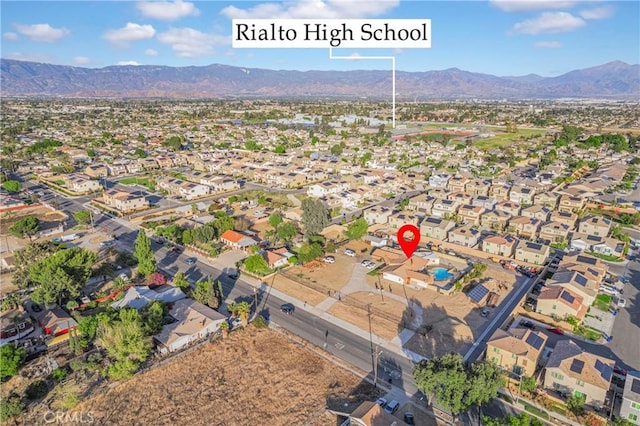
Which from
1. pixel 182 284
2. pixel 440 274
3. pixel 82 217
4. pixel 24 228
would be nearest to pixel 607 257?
pixel 440 274

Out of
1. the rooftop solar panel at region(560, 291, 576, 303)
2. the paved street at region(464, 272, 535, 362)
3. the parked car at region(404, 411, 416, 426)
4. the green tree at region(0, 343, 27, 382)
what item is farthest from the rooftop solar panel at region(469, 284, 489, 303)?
the green tree at region(0, 343, 27, 382)

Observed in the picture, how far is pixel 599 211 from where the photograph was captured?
44969mm

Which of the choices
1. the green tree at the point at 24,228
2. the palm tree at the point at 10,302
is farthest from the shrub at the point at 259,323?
the green tree at the point at 24,228

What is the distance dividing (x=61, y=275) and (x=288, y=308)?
1446 centimetres

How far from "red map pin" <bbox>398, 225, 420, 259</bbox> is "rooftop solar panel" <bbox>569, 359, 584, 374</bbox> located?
14.8 meters

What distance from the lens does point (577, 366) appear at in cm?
1817

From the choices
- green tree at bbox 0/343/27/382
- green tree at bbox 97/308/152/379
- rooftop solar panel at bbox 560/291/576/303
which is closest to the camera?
green tree at bbox 0/343/27/382

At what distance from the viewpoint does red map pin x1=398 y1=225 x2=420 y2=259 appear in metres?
32.8

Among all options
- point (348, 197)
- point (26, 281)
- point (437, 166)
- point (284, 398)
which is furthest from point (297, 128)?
point (284, 398)

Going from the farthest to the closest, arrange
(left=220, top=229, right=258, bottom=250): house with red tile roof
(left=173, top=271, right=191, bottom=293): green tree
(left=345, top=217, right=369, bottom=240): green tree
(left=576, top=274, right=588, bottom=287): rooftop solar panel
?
(left=345, top=217, right=369, bottom=240): green tree
(left=220, top=229, right=258, bottom=250): house with red tile roof
(left=173, top=271, right=191, bottom=293): green tree
(left=576, top=274, right=588, bottom=287): rooftop solar panel

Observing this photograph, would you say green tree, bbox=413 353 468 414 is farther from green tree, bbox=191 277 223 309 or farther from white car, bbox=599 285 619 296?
white car, bbox=599 285 619 296

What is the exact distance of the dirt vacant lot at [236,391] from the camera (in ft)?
56.3

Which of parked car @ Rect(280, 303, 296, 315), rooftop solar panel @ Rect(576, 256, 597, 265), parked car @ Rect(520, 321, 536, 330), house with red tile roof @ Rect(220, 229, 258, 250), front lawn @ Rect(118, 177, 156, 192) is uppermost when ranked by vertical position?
front lawn @ Rect(118, 177, 156, 192)

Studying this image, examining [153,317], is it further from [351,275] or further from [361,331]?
[351,275]
